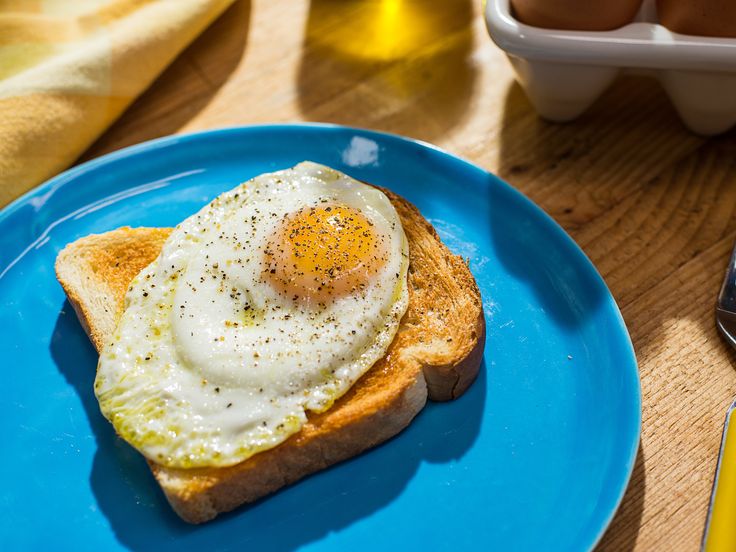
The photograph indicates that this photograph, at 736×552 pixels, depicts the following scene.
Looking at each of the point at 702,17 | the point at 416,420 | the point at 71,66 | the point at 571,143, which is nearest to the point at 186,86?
the point at 71,66

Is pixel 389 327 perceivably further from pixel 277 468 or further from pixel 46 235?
pixel 46 235

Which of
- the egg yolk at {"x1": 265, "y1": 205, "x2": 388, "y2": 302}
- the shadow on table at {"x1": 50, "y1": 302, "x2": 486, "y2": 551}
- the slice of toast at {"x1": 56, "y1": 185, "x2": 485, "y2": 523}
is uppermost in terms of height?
the egg yolk at {"x1": 265, "y1": 205, "x2": 388, "y2": 302}

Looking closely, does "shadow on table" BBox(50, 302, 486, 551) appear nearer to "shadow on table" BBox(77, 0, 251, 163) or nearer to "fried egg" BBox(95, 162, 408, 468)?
"fried egg" BBox(95, 162, 408, 468)

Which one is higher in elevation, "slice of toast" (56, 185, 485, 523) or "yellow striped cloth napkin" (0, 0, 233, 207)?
"yellow striped cloth napkin" (0, 0, 233, 207)

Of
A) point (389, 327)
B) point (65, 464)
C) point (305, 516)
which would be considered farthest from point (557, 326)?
point (65, 464)

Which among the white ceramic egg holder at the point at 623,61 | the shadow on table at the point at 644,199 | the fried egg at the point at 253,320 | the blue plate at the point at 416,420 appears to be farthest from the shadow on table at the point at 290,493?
the white ceramic egg holder at the point at 623,61

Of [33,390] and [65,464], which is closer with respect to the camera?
[65,464]

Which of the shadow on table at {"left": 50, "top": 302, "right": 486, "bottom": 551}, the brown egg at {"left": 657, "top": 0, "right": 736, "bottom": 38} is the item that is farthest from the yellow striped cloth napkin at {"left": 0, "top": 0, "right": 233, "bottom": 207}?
the brown egg at {"left": 657, "top": 0, "right": 736, "bottom": 38}
